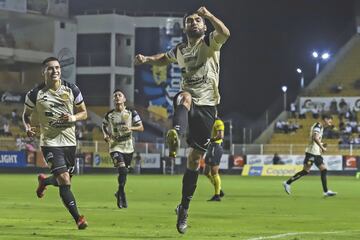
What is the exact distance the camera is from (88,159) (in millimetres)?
51906

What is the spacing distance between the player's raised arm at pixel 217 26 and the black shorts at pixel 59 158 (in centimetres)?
286

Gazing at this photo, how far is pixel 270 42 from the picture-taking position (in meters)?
63.8

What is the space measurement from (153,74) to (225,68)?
6264 mm

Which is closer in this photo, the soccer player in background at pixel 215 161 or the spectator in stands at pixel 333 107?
the soccer player in background at pixel 215 161

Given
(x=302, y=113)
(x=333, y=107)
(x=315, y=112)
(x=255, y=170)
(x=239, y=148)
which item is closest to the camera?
(x=255, y=170)

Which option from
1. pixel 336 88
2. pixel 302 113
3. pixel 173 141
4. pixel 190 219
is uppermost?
pixel 336 88

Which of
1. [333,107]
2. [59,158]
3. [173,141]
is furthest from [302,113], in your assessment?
[173,141]

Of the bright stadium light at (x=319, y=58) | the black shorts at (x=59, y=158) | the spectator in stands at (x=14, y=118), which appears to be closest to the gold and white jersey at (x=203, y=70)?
the black shorts at (x=59, y=158)

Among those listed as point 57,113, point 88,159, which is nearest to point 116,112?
point 57,113

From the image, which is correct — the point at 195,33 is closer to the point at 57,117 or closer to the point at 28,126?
the point at 57,117

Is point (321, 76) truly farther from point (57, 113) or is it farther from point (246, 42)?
point (57, 113)

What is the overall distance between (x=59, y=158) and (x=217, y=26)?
10.2 feet

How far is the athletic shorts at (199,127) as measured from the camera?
11.1 meters

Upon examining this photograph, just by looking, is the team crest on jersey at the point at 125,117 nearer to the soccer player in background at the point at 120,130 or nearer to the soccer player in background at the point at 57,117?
the soccer player in background at the point at 120,130
